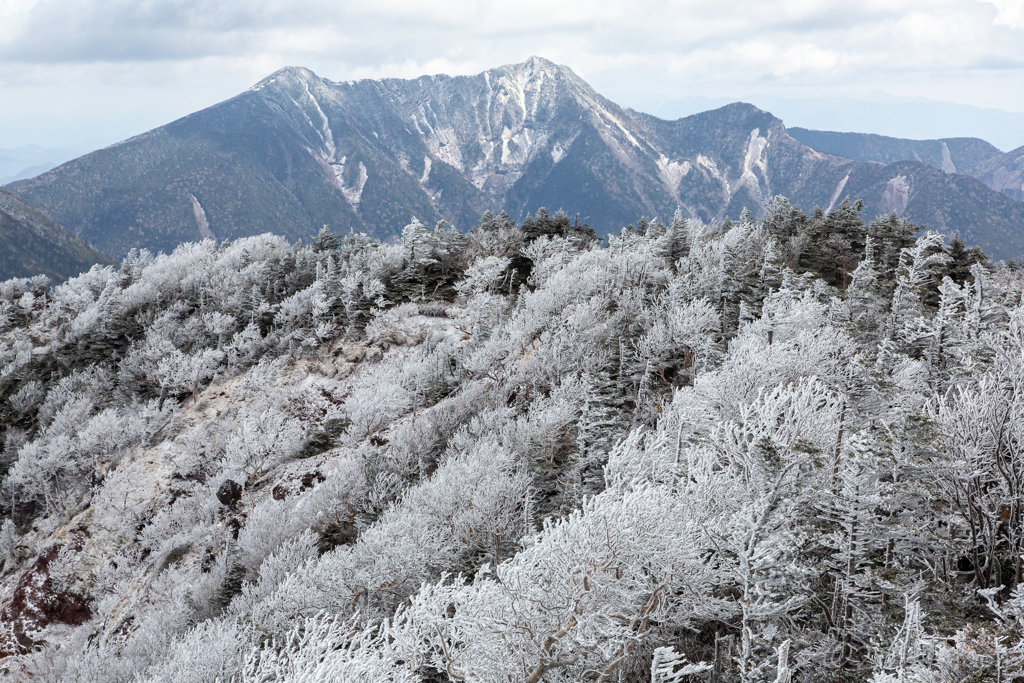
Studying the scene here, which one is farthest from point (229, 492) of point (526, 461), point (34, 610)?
point (526, 461)

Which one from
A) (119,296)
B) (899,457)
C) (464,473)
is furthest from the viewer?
(119,296)

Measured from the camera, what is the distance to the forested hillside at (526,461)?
15312 millimetres

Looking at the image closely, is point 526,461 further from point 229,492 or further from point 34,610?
point 34,610

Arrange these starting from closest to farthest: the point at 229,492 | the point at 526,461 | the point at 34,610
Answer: the point at 526,461, the point at 34,610, the point at 229,492

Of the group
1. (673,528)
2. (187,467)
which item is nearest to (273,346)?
(187,467)

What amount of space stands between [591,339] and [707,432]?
22.9m

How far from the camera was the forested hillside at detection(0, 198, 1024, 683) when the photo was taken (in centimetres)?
1531

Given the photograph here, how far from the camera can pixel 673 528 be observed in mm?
16516

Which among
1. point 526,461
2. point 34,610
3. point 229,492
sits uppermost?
point 526,461

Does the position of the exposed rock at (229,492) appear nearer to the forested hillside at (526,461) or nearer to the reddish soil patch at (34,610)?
the forested hillside at (526,461)

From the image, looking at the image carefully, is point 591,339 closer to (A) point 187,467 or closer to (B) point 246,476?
(B) point 246,476

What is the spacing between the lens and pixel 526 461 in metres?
34.3

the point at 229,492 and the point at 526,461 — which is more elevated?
the point at 526,461

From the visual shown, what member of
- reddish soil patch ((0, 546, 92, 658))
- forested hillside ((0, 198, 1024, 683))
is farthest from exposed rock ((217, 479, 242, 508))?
reddish soil patch ((0, 546, 92, 658))
